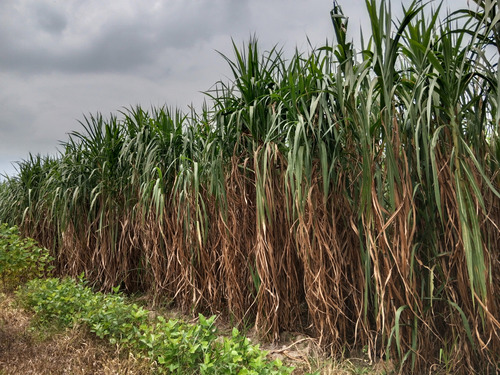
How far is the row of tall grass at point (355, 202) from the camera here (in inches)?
84.6

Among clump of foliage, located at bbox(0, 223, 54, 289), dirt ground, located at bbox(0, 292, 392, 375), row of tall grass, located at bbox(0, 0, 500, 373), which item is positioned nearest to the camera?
row of tall grass, located at bbox(0, 0, 500, 373)

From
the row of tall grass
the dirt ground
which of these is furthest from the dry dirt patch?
the row of tall grass

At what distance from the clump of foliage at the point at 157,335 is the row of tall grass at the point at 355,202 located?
461mm

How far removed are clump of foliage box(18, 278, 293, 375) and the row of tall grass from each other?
0.46 meters

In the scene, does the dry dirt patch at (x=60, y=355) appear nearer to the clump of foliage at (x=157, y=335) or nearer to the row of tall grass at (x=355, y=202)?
the clump of foliage at (x=157, y=335)

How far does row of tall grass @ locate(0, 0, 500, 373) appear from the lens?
2.15 metres

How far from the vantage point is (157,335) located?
8.70 feet

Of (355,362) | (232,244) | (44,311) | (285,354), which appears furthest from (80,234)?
(355,362)

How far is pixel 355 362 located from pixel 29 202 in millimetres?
4778

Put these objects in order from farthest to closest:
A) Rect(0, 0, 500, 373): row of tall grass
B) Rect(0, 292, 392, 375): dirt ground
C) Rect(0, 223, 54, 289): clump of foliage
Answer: Rect(0, 223, 54, 289): clump of foliage < Rect(0, 292, 392, 375): dirt ground < Rect(0, 0, 500, 373): row of tall grass

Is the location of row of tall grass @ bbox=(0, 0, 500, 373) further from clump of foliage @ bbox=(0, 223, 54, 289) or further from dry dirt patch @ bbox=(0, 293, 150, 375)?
clump of foliage @ bbox=(0, 223, 54, 289)

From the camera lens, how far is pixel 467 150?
6.69 ft

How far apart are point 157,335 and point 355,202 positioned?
4.47 ft

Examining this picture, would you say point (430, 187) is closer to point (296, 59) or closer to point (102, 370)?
point (296, 59)
